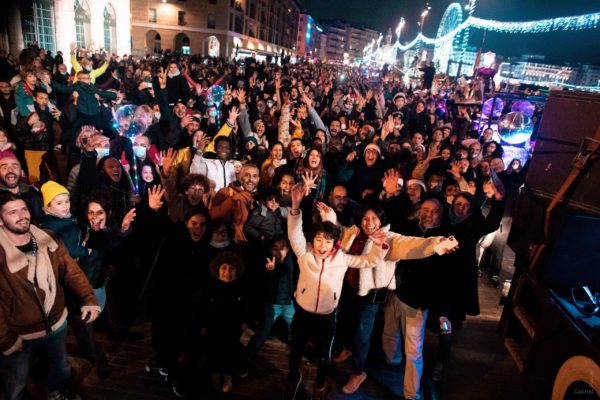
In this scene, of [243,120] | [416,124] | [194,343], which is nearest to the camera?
[194,343]

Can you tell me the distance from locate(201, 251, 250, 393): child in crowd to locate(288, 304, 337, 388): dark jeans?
0.54 meters

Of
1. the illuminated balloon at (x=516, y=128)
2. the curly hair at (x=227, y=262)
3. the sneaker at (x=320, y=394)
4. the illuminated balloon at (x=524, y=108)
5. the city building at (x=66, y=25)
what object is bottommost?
the sneaker at (x=320, y=394)

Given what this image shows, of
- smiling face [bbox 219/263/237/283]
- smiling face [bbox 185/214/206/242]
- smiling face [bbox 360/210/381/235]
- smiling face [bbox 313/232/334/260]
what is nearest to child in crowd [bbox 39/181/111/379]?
smiling face [bbox 185/214/206/242]

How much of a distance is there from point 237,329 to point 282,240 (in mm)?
936

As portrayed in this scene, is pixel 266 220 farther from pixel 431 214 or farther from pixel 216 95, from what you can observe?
pixel 216 95

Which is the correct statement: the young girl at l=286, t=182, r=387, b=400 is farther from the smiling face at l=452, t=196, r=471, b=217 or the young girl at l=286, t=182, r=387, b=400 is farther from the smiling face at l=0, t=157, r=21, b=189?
the smiling face at l=0, t=157, r=21, b=189

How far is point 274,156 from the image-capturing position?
559 centimetres

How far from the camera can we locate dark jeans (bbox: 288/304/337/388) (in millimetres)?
3482

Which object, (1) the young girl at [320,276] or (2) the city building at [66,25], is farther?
(2) the city building at [66,25]

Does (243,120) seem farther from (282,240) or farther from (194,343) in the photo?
(194,343)

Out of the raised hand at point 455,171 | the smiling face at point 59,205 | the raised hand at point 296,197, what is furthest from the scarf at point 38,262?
the raised hand at point 455,171

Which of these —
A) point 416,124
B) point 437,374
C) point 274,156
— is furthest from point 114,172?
point 416,124

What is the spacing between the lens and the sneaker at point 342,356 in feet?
14.0

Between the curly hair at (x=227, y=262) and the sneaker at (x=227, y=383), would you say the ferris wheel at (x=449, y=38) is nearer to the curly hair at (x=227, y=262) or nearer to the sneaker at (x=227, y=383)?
the curly hair at (x=227, y=262)
